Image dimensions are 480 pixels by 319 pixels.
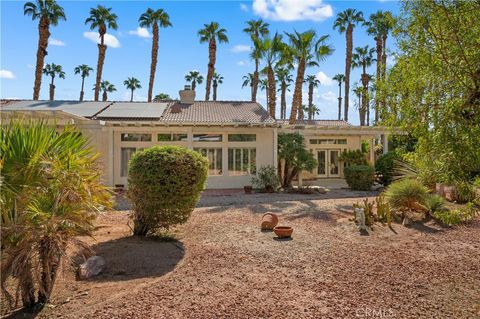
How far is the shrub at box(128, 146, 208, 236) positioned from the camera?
6.88 meters

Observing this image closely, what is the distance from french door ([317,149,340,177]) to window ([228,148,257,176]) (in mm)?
7757

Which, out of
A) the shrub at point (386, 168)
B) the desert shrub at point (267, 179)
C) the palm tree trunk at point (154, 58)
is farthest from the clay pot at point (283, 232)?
the palm tree trunk at point (154, 58)

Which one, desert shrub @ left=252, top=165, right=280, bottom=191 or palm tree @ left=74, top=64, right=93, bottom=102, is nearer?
desert shrub @ left=252, top=165, right=280, bottom=191

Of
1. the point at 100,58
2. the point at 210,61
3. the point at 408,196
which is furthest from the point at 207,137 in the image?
the point at 100,58

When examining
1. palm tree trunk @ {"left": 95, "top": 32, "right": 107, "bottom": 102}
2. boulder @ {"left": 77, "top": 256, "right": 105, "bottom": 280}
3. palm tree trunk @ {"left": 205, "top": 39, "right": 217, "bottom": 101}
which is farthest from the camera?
palm tree trunk @ {"left": 205, "top": 39, "right": 217, "bottom": 101}

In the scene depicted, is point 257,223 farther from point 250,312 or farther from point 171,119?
point 171,119

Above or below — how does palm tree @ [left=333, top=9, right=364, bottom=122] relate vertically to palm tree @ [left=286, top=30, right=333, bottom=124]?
above

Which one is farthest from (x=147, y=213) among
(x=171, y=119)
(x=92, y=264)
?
(x=171, y=119)

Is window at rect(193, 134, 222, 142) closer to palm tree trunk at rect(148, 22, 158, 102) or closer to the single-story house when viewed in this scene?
the single-story house

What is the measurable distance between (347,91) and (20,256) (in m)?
40.0

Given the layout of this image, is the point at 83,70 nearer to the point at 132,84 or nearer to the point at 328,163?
the point at 132,84

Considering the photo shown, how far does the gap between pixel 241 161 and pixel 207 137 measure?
229 cm

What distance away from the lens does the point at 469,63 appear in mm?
3984

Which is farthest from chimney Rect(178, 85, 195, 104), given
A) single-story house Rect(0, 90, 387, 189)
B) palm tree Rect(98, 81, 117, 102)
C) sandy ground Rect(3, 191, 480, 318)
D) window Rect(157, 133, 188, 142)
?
palm tree Rect(98, 81, 117, 102)
